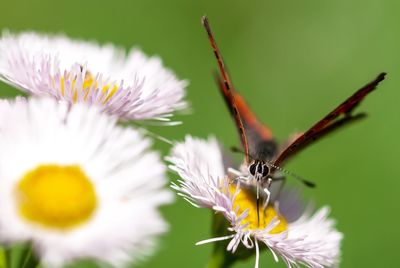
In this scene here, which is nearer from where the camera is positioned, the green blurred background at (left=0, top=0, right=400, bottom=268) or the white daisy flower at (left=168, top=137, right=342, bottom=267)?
the white daisy flower at (left=168, top=137, right=342, bottom=267)

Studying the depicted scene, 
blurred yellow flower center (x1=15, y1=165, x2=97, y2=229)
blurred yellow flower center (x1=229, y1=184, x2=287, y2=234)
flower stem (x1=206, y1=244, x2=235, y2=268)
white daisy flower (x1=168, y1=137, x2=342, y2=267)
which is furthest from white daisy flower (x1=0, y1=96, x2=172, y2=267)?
flower stem (x1=206, y1=244, x2=235, y2=268)

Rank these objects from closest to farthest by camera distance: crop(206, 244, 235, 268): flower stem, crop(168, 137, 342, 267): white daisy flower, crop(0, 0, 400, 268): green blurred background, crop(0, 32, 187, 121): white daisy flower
Result: crop(0, 32, 187, 121): white daisy flower, crop(168, 137, 342, 267): white daisy flower, crop(206, 244, 235, 268): flower stem, crop(0, 0, 400, 268): green blurred background

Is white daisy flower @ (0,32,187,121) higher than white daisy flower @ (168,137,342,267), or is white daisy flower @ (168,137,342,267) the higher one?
white daisy flower @ (0,32,187,121)

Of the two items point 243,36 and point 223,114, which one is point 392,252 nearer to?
point 223,114

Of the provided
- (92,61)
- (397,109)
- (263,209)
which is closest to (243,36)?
(397,109)

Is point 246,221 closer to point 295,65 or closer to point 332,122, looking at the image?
point 332,122

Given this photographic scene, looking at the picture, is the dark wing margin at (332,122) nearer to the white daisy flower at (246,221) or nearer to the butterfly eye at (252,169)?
the butterfly eye at (252,169)

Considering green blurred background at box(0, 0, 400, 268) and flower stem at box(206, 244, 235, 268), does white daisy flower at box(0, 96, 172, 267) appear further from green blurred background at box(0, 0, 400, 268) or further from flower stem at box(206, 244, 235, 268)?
green blurred background at box(0, 0, 400, 268)

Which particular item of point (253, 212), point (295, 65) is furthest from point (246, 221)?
point (295, 65)
